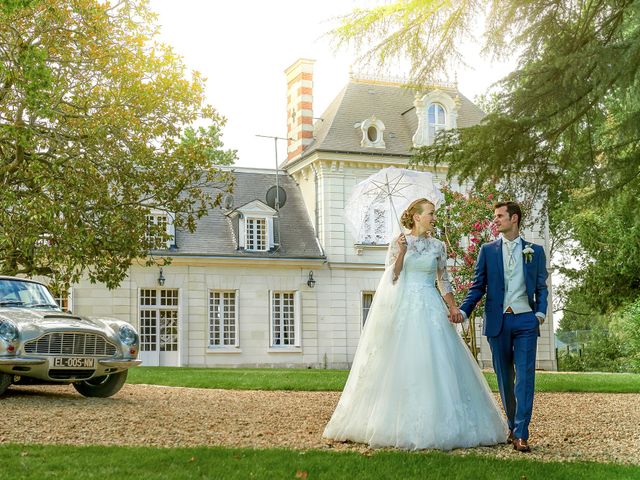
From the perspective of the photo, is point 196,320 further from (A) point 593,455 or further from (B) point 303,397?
(A) point 593,455

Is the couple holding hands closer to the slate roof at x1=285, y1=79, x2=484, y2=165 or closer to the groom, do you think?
the groom

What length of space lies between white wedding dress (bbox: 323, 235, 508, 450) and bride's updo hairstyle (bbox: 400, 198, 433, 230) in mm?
165

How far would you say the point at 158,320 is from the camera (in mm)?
27625

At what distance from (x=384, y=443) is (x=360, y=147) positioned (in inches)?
965

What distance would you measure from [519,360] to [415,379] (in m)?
0.85

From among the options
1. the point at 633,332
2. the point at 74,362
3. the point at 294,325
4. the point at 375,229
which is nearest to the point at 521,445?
the point at 74,362

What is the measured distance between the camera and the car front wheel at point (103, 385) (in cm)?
1088

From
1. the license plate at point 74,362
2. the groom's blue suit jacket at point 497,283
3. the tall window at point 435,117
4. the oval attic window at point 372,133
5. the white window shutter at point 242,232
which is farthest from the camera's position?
the tall window at point 435,117

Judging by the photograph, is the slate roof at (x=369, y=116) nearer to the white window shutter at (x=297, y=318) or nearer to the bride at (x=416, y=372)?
the white window shutter at (x=297, y=318)

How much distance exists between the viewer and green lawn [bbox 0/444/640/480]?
220 inches

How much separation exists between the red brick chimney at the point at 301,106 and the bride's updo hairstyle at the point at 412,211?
79.8 ft

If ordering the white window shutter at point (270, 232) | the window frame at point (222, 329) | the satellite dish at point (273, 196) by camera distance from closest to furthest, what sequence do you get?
the window frame at point (222, 329), the white window shutter at point (270, 232), the satellite dish at point (273, 196)

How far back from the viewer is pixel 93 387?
36.0ft

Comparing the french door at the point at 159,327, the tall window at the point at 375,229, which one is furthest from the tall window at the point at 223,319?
the tall window at the point at 375,229
